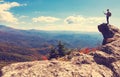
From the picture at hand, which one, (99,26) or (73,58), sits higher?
(99,26)

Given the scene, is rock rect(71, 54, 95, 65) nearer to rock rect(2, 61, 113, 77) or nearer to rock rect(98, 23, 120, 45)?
rock rect(2, 61, 113, 77)

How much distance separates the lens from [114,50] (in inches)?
1230

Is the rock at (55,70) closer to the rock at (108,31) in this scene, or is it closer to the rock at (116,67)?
the rock at (116,67)

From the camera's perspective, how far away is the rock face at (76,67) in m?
25.4

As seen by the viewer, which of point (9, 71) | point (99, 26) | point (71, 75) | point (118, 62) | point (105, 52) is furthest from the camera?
point (99, 26)

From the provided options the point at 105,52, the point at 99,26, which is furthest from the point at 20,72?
the point at 99,26

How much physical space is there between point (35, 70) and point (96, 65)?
7502 mm

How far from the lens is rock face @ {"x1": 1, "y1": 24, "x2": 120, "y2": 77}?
1001 inches

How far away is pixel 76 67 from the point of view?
26.7 m

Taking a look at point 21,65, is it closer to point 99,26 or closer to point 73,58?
point 73,58

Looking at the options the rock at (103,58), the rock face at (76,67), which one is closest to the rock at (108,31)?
the rock face at (76,67)

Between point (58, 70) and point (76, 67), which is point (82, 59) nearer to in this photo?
point (76, 67)

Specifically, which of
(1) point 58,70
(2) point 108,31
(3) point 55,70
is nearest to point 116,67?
(1) point 58,70

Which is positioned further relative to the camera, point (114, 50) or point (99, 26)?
point (99, 26)
